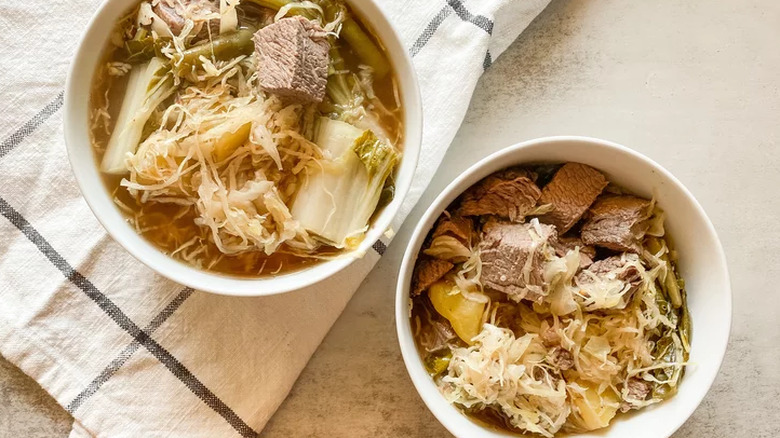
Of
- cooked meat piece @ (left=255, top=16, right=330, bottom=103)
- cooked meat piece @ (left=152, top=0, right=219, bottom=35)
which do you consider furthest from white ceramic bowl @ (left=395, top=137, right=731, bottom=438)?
cooked meat piece @ (left=152, top=0, right=219, bottom=35)

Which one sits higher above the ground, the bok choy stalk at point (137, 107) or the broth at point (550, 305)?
the bok choy stalk at point (137, 107)

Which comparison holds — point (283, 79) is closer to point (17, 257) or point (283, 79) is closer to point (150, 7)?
point (150, 7)

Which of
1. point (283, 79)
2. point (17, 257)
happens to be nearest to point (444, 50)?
point (283, 79)

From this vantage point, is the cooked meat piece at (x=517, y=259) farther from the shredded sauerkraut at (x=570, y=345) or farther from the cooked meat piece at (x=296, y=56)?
the cooked meat piece at (x=296, y=56)

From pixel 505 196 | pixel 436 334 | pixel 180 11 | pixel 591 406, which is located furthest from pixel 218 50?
pixel 591 406

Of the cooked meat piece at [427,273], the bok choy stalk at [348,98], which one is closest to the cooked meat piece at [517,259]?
the cooked meat piece at [427,273]
